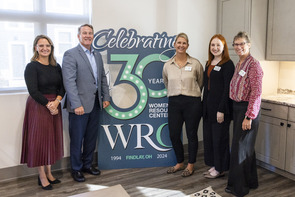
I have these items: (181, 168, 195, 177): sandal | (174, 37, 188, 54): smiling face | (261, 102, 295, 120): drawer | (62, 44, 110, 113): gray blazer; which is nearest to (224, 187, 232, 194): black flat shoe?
(181, 168, 195, 177): sandal

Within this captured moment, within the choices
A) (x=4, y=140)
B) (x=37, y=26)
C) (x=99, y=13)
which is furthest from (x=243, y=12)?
(x=4, y=140)

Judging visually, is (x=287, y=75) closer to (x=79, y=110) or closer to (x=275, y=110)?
(x=275, y=110)

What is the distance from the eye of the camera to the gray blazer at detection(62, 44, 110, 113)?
2.78 metres

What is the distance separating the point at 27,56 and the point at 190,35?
1970 mm

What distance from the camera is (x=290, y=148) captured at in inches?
115

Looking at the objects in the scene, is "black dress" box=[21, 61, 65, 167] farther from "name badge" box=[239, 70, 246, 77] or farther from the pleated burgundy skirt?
"name badge" box=[239, 70, 246, 77]

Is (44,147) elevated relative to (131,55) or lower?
lower

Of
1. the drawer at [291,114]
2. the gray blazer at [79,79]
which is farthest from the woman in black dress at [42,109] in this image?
the drawer at [291,114]

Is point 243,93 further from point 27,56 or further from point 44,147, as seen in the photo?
point 27,56

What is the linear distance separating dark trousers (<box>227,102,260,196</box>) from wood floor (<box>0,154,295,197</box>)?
148mm

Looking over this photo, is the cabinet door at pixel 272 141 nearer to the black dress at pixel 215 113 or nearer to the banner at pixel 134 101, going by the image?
the black dress at pixel 215 113

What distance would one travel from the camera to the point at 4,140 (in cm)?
293

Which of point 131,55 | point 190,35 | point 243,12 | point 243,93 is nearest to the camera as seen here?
point 243,93

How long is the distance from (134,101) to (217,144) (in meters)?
1.02
